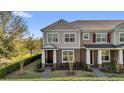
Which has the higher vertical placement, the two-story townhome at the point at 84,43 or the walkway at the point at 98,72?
the two-story townhome at the point at 84,43

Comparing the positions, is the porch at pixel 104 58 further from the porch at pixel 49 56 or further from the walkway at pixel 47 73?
the walkway at pixel 47 73

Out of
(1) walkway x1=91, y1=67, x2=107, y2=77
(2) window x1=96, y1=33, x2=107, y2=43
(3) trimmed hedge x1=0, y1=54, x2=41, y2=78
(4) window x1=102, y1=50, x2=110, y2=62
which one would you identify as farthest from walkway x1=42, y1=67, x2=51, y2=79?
(2) window x1=96, y1=33, x2=107, y2=43

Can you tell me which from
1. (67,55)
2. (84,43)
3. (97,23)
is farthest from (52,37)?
(97,23)

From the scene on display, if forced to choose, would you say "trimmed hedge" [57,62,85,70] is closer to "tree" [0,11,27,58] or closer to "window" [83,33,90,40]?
"window" [83,33,90,40]

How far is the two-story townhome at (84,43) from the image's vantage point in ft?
26.6

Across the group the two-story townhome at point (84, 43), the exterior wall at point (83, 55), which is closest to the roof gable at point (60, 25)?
the two-story townhome at point (84, 43)

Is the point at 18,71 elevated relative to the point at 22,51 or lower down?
lower down
